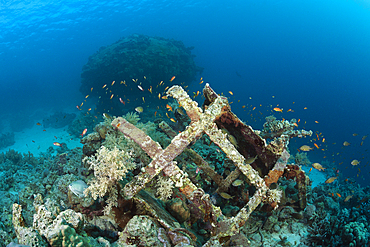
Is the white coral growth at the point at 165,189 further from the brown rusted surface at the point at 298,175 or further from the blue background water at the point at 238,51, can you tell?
the blue background water at the point at 238,51

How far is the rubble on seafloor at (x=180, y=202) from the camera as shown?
3088mm

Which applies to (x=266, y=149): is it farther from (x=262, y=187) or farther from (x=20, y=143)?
(x=20, y=143)

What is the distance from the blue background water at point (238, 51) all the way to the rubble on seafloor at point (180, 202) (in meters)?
32.6

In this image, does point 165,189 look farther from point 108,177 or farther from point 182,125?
point 182,125

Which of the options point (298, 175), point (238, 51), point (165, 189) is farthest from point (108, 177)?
point (238, 51)

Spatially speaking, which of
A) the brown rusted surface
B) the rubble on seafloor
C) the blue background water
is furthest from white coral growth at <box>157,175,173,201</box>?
the blue background water

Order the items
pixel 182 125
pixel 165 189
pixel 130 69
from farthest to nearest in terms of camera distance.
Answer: pixel 130 69 → pixel 182 125 → pixel 165 189

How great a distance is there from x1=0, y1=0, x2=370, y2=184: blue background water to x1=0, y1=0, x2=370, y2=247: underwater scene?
1.84ft

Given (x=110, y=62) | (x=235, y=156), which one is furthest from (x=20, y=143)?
(x=235, y=156)

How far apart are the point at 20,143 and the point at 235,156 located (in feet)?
100

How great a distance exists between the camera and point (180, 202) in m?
4.91

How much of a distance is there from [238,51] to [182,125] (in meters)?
99.4

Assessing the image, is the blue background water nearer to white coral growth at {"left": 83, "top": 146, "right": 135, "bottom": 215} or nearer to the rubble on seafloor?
the rubble on seafloor

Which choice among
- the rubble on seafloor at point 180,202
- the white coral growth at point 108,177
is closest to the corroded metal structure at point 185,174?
the rubble on seafloor at point 180,202
